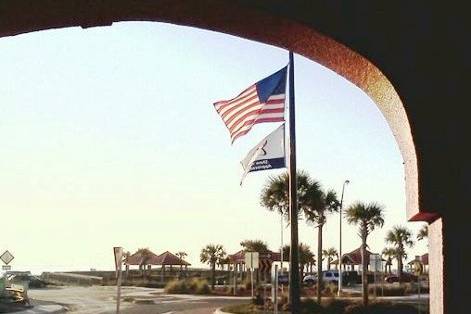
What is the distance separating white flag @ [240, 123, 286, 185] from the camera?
46.6 ft

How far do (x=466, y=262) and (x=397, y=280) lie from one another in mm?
59852

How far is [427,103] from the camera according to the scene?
335cm

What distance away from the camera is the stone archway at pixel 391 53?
3275mm

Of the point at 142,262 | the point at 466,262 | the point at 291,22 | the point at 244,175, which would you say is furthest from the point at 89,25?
the point at 142,262

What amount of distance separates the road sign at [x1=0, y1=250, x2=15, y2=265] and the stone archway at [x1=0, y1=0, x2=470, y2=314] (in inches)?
980

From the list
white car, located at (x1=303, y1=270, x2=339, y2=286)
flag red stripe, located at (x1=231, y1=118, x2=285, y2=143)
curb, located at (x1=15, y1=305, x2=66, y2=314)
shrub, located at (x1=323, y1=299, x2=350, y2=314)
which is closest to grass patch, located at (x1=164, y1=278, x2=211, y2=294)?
white car, located at (x1=303, y1=270, x2=339, y2=286)

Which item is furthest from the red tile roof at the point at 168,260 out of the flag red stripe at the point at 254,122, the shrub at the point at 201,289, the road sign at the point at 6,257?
the flag red stripe at the point at 254,122

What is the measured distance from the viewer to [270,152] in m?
14.3

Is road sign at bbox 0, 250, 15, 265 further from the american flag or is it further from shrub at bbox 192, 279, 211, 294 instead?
shrub at bbox 192, 279, 211, 294

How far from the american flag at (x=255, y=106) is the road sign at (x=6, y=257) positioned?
18328mm

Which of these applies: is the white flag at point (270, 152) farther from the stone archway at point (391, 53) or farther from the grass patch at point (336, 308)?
the grass patch at point (336, 308)

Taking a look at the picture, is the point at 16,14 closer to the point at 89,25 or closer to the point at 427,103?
the point at 89,25

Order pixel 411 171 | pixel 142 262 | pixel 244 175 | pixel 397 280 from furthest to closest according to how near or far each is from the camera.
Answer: pixel 142 262 < pixel 397 280 < pixel 244 175 < pixel 411 171

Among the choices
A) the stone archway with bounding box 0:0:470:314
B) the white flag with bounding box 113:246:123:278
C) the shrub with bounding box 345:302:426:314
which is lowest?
the shrub with bounding box 345:302:426:314
